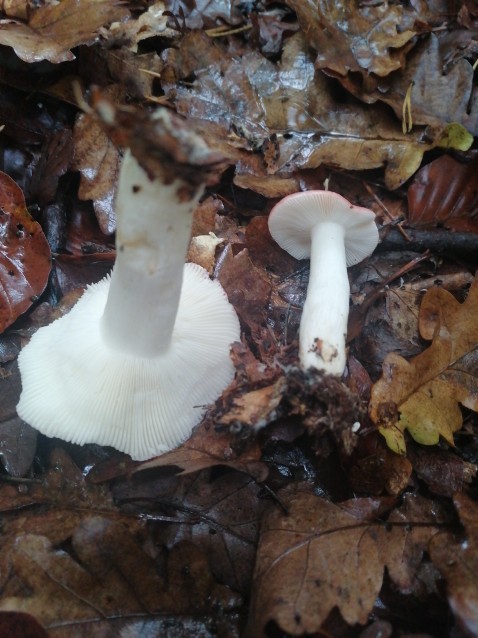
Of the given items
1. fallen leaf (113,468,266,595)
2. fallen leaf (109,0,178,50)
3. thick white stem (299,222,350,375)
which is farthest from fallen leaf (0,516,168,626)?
fallen leaf (109,0,178,50)

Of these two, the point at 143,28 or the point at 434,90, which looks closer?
the point at 434,90

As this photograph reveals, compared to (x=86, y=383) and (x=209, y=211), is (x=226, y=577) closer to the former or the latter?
(x=86, y=383)

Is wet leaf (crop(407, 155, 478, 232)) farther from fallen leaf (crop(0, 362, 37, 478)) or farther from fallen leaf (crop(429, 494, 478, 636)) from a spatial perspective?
fallen leaf (crop(0, 362, 37, 478))

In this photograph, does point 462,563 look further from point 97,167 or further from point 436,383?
point 97,167

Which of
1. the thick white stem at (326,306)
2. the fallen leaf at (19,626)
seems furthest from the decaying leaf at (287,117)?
the fallen leaf at (19,626)

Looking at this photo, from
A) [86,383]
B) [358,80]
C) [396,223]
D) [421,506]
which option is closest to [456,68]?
[358,80]

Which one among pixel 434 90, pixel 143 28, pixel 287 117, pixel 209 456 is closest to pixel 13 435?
pixel 209 456

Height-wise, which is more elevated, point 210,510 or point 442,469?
point 442,469
